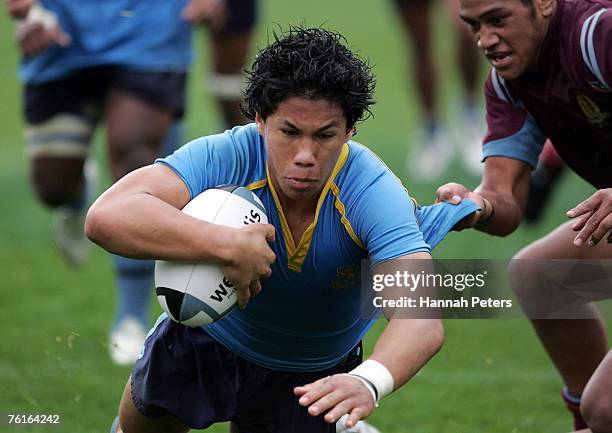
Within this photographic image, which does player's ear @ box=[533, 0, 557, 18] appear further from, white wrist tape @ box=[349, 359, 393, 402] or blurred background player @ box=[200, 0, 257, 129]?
blurred background player @ box=[200, 0, 257, 129]

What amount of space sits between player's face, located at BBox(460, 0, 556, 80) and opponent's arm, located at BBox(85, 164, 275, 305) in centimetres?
128

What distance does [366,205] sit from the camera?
4094 mm

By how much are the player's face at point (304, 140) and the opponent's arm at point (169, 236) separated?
0.20 metres

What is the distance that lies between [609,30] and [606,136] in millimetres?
488

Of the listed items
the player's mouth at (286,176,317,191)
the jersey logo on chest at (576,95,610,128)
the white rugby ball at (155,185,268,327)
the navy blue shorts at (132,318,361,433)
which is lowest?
the navy blue shorts at (132,318,361,433)

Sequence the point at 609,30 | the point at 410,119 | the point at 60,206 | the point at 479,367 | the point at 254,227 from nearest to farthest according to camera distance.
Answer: the point at 254,227 → the point at 609,30 → the point at 479,367 → the point at 60,206 → the point at 410,119

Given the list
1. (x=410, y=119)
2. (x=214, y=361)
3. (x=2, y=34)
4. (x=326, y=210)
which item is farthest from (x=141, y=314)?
(x=2, y=34)

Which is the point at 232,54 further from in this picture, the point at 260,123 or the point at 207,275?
the point at 207,275

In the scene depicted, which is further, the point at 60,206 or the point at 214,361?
the point at 60,206

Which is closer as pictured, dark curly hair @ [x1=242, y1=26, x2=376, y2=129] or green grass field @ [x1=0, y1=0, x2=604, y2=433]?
dark curly hair @ [x1=242, y1=26, x2=376, y2=129]

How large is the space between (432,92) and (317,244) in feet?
23.6

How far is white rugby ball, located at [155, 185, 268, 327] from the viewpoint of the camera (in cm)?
A: 399

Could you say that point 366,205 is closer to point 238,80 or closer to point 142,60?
point 142,60

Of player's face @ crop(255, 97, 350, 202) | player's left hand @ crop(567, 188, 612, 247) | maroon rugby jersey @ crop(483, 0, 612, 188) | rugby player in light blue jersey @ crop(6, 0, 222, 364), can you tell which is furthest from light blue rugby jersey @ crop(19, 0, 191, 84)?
player's left hand @ crop(567, 188, 612, 247)
